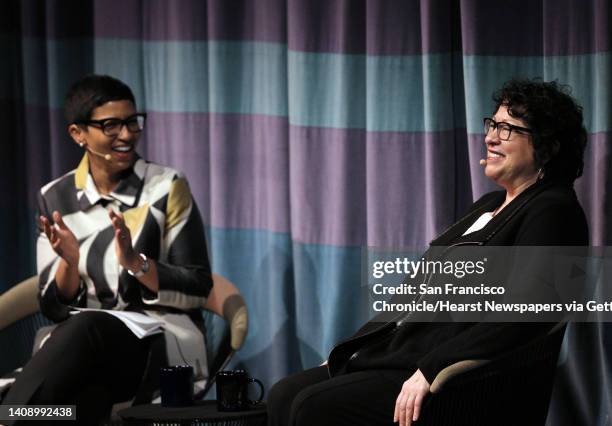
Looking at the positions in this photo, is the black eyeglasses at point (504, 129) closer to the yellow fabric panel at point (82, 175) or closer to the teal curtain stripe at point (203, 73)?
the teal curtain stripe at point (203, 73)

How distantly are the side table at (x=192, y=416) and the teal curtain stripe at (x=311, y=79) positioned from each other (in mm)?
1055

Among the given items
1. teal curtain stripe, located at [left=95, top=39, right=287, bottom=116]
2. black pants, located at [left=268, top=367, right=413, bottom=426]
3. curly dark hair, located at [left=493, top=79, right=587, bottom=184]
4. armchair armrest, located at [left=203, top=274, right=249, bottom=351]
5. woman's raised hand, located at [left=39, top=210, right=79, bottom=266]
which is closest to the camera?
black pants, located at [left=268, top=367, right=413, bottom=426]

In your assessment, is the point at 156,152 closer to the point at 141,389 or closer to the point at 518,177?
the point at 141,389

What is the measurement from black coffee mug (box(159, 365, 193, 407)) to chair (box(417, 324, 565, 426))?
0.80 m

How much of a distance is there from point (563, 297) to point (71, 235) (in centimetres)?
147

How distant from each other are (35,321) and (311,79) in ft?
4.00

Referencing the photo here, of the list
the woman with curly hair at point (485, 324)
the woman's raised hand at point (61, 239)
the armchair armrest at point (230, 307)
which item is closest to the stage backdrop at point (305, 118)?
the armchair armrest at point (230, 307)

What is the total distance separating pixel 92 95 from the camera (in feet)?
10.8

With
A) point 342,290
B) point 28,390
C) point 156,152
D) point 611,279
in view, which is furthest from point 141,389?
point 611,279

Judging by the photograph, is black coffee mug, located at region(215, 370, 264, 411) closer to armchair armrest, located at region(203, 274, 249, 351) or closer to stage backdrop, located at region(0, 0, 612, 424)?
armchair armrest, located at region(203, 274, 249, 351)

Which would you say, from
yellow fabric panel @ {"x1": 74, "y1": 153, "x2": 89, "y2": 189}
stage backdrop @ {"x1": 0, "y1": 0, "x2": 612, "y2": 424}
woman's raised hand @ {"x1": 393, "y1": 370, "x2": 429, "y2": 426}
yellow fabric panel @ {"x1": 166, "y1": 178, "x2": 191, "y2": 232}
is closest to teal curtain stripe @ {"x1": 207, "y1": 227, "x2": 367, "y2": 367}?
stage backdrop @ {"x1": 0, "y1": 0, "x2": 612, "y2": 424}

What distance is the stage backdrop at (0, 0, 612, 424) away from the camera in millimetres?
3234

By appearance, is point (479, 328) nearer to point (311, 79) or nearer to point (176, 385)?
point (176, 385)

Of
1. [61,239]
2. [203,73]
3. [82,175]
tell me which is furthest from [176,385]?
[203,73]
